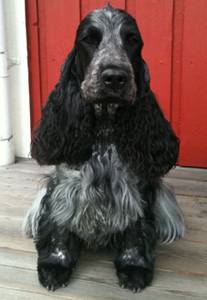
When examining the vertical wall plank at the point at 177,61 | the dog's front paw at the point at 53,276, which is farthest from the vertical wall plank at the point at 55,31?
the dog's front paw at the point at 53,276

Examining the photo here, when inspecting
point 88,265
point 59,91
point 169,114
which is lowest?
point 88,265

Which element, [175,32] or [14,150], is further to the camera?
[14,150]

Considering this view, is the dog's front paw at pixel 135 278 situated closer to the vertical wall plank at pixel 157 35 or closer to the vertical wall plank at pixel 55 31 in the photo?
the vertical wall plank at pixel 157 35

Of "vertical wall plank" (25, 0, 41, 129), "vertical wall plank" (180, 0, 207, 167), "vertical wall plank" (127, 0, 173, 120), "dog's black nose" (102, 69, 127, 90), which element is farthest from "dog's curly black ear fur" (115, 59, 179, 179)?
"vertical wall plank" (25, 0, 41, 129)

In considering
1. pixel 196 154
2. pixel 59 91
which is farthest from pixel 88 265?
pixel 196 154

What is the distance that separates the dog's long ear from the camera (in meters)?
1.99

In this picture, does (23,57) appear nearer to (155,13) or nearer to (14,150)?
(14,150)

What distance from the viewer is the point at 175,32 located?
335 cm

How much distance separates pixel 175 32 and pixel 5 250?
2.19 m

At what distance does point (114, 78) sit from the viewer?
1.73 m

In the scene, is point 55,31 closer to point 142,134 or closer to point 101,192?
point 142,134

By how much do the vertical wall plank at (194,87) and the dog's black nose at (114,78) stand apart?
176cm

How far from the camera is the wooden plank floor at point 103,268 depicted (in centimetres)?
190

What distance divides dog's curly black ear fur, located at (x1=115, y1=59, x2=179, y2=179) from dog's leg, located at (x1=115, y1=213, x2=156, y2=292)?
10.9 inches
